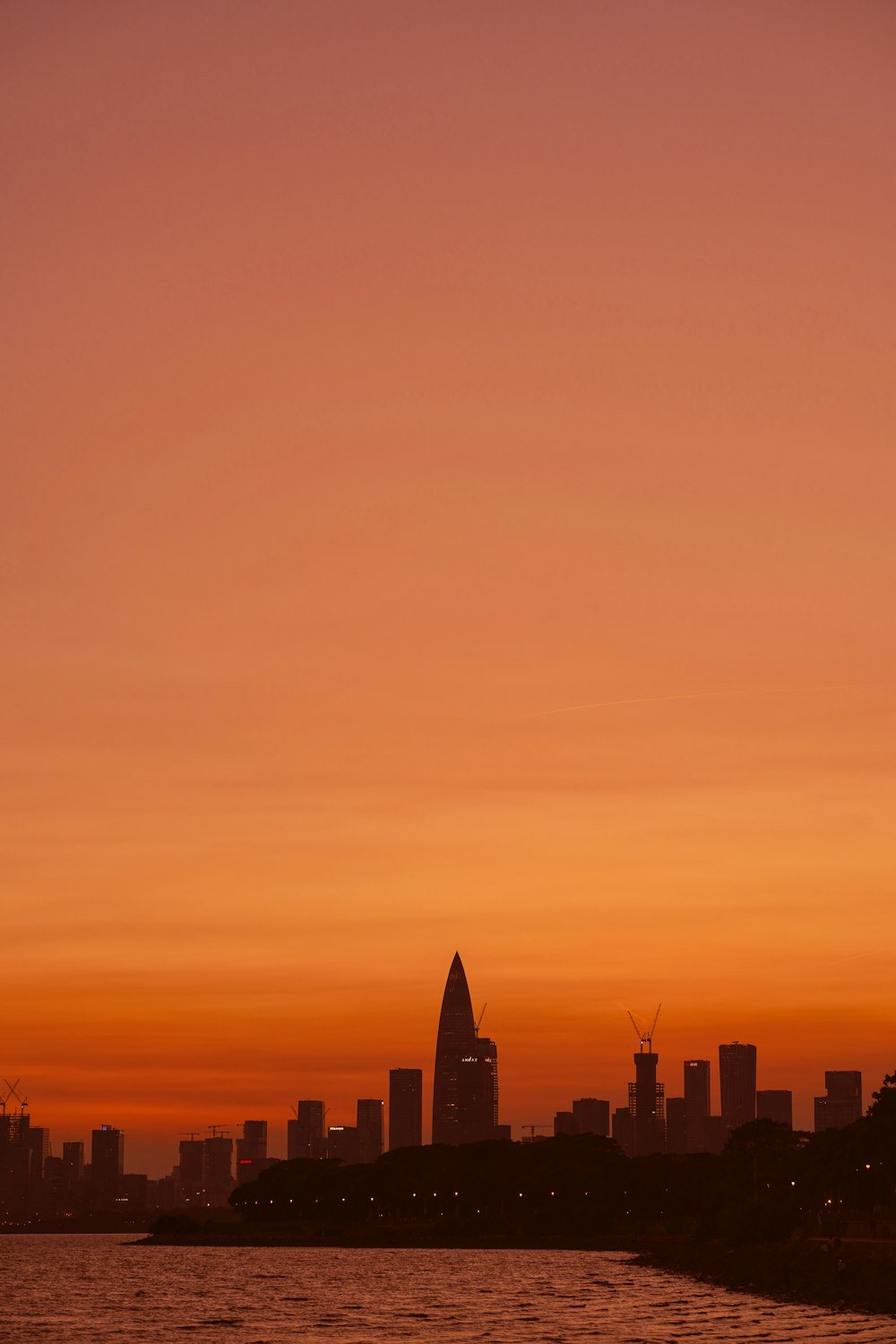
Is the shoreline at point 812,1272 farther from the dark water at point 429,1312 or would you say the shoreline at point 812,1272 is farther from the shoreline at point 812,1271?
the dark water at point 429,1312

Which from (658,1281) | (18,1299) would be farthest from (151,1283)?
(658,1281)

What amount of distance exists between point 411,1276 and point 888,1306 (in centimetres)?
9121

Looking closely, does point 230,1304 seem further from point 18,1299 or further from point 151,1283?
point 151,1283

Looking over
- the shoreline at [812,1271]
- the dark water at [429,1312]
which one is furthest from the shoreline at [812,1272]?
the dark water at [429,1312]

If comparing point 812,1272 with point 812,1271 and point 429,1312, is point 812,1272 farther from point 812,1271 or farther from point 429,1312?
point 429,1312

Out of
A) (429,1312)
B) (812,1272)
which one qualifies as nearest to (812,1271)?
(812,1272)

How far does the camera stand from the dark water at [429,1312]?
11075 cm

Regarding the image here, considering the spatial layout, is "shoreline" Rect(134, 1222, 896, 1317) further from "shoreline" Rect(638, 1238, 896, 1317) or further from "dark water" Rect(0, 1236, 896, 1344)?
"dark water" Rect(0, 1236, 896, 1344)

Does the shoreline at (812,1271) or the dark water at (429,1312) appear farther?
the shoreline at (812,1271)

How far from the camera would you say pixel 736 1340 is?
99.8 meters

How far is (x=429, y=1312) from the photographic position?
136 m

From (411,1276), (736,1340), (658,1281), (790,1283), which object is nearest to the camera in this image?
(736,1340)

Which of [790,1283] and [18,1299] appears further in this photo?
[18,1299]

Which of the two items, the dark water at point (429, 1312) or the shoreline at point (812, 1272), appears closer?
the dark water at point (429, 1312)
